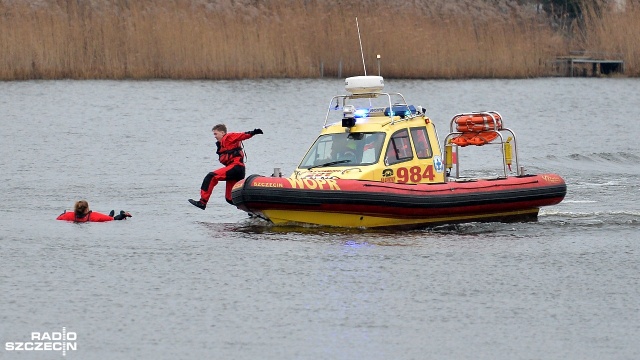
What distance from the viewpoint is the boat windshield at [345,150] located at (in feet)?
63.1

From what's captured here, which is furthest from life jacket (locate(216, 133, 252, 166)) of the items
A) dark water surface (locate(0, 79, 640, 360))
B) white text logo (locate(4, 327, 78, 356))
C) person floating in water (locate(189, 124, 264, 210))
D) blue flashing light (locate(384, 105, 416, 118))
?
white text logo (locate(4, 327, 78, 356))

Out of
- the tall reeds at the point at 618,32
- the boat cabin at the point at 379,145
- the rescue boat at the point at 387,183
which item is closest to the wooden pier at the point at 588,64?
the tall reeds at the point at 618,32

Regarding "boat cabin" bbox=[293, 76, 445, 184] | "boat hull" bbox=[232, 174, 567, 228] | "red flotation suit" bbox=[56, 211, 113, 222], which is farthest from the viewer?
"red flotation suit" bbox=[56, 211, 113, 222]

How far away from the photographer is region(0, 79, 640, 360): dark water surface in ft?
44.1

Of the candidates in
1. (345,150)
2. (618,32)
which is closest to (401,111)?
(345,150)

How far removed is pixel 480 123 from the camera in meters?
20.6

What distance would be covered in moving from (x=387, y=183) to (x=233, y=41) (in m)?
24.3

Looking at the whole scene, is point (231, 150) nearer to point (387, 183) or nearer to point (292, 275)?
point (387, 183)

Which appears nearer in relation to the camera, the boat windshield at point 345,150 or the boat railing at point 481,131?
the boat windshield at point 345,150

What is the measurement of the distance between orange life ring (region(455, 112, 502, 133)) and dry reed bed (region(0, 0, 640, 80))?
2204 centimetres

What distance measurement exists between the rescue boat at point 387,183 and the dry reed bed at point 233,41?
21.7 m

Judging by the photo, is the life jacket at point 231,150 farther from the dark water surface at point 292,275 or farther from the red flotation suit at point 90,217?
the red flotation suit at point 90,217

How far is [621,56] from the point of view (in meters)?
51.4

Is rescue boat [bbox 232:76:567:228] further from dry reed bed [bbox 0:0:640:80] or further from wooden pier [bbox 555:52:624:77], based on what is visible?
wooden pier [bbox 555:52:624:77]
